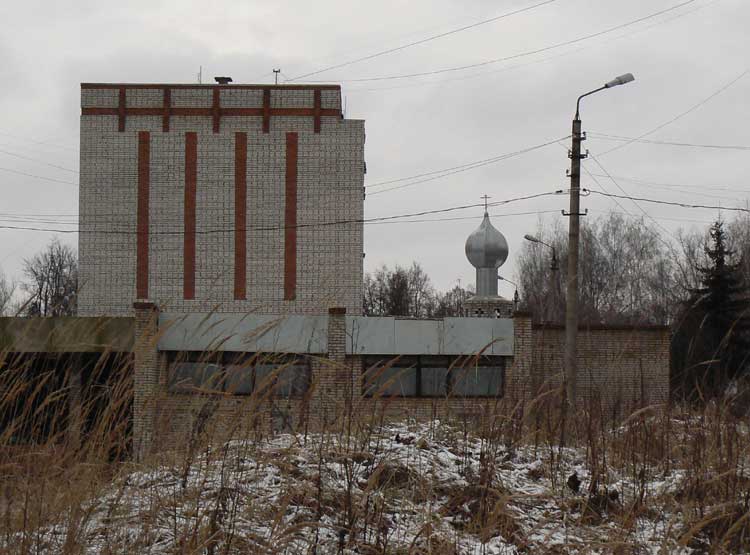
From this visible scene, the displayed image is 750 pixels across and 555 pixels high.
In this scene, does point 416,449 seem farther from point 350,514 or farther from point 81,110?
point 81,110

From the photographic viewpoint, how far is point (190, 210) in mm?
30344

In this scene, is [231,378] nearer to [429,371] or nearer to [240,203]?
[429,371]

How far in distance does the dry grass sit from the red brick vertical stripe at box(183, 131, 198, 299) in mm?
25198

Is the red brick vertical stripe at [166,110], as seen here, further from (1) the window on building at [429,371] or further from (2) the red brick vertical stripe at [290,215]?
(1) the window on building at [429,371]

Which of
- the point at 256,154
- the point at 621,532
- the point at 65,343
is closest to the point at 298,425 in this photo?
the point at 65,343

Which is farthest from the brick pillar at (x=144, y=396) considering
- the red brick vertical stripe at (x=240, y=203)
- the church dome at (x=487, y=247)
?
the church dome at (x=487, y=247)

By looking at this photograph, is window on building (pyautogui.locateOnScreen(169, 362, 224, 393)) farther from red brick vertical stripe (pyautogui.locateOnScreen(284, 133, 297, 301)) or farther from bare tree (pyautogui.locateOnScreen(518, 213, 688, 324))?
bare tree (pyautogui.locateOnScreen(518, 213, 688, 324))

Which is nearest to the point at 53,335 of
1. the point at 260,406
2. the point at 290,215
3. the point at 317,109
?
the point at 260,406

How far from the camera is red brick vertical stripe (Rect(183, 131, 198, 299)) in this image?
→ 99.1 ft

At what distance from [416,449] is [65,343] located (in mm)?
2232

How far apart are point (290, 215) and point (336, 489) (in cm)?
2596

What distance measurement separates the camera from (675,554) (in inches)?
172

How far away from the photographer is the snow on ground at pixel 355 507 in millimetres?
3914

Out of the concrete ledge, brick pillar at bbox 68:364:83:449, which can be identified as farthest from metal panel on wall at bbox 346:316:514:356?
the concrete ledge
